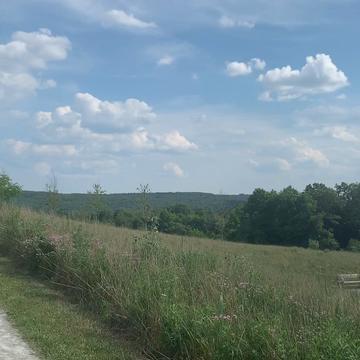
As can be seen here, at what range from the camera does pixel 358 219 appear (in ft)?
270

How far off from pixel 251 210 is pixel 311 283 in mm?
84068

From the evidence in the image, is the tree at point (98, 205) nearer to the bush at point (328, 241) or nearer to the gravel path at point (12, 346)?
the gravel path at point (12, 346)

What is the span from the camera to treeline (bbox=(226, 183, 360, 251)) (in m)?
80.4

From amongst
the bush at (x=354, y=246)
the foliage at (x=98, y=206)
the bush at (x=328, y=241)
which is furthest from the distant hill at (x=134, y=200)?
the bush at (x=354, y=246)

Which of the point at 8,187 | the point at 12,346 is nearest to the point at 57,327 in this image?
the point at 12,346

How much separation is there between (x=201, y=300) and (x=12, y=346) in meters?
2.84

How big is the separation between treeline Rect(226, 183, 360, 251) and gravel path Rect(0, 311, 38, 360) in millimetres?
69466

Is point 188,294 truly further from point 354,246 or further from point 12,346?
point 354,246

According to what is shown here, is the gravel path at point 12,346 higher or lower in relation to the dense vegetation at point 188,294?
lower

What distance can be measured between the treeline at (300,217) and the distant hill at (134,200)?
457 centimetres

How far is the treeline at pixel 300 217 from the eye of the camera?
264ft

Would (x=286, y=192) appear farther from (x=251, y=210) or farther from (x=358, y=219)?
(x=358, y=219)

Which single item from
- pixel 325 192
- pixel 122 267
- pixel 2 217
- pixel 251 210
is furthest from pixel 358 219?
pixel 122 267

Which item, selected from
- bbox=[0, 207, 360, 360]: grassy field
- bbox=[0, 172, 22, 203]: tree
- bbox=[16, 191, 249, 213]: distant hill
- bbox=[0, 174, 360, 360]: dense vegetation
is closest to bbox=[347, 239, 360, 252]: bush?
bbox=[16, 191, 249, 213]: distant hill
